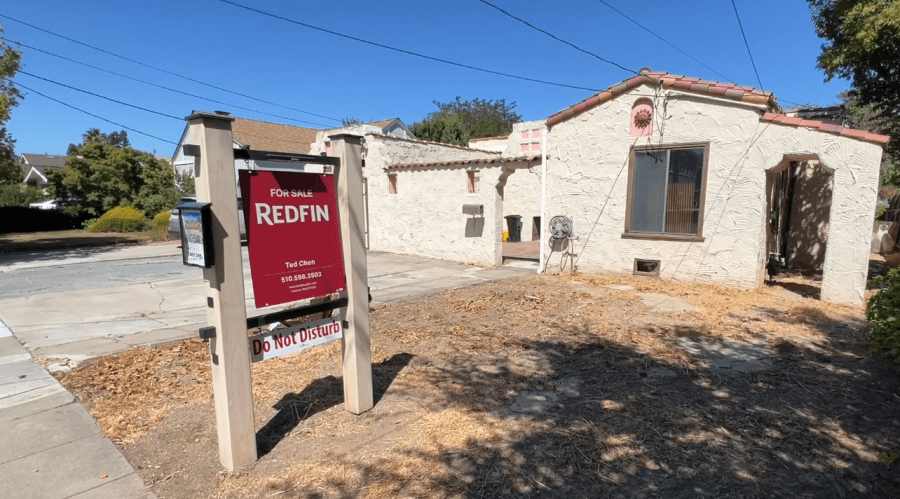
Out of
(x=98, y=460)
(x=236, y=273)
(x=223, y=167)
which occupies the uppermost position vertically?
(x=223, y=167)

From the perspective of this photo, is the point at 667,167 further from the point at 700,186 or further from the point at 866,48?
the point at 866,48

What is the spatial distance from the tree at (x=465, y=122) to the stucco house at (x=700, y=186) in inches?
681

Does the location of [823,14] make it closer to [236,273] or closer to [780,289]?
[780,289]

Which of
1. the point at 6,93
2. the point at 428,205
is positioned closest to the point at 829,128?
the point at 428,205

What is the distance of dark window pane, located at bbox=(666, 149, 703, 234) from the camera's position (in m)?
8.66

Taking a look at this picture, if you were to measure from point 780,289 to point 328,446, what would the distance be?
27.9ft

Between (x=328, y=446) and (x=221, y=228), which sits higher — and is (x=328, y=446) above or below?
below

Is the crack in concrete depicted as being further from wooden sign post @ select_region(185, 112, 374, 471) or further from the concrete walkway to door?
the concrete walkway to door

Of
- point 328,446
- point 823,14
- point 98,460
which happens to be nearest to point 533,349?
point 328,446

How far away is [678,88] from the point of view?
855cm

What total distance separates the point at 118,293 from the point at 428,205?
7.57 m

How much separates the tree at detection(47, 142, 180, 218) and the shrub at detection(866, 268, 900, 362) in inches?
1105

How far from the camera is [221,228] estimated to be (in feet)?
9.11

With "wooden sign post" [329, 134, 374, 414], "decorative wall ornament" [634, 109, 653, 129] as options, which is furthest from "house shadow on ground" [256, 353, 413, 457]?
"decorative wall ornament" [634, 109, 653, 129]
